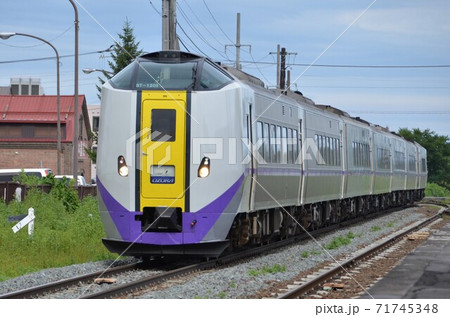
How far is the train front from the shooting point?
15812 millimetres

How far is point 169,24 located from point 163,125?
8.06 metres

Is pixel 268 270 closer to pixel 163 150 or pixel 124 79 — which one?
pixel 163 150

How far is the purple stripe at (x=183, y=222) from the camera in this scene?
15.8 meters

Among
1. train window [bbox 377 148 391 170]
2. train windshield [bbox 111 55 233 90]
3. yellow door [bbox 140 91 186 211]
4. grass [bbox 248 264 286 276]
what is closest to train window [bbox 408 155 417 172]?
train window [bbox 377 148 391 170]

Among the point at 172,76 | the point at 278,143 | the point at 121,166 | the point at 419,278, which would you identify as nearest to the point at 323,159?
the point at 278,143

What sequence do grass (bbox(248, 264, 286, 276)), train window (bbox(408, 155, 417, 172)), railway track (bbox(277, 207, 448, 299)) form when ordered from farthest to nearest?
train window (bbox(408, 155, 417, 172)) → grass (bbox(248, 264, 286, 276)) → railway track (bbox(277, 207, 448, 299))

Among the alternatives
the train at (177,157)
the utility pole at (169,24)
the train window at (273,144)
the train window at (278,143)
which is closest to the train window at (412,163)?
the utility pole at (169,24)

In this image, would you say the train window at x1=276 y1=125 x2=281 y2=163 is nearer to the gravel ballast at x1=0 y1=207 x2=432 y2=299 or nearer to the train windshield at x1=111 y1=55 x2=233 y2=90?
the gravel ballast at x1=0 y1=207 x2=432 y2=299

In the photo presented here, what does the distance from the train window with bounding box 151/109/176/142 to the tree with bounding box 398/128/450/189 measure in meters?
98.5

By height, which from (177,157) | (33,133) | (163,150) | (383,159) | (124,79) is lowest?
(177,157)

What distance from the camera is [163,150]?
1589 centimetres

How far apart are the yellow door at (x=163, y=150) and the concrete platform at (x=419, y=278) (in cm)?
383

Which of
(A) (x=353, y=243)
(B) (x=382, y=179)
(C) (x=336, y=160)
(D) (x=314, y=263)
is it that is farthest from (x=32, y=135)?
(D) (x=314, y=263)
